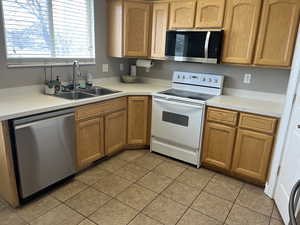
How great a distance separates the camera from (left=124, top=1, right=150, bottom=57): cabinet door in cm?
312

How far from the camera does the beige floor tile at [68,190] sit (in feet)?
7.37

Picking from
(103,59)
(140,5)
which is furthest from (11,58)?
(140,5)

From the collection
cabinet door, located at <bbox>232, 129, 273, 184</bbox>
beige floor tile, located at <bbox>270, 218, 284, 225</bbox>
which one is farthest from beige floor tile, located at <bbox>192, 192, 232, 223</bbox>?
cabinet door, located at <bbox>232, 129, 273, 184</bbox>

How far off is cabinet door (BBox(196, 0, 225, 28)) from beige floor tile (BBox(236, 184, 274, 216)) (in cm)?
196

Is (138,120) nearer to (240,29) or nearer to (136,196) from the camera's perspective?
(136,196)

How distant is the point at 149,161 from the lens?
302cm

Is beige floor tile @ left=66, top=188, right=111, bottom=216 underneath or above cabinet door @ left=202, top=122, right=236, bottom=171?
underneath

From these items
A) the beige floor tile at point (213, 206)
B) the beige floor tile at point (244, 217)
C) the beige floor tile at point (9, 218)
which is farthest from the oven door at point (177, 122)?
the beige floor tile at point (9, 218)

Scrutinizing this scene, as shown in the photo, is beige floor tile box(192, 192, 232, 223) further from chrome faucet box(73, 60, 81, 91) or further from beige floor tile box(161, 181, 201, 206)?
chrome faucet box(73, 60, 81, 91)

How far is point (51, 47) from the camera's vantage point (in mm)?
2736

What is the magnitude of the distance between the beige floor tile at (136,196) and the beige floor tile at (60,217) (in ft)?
1.48

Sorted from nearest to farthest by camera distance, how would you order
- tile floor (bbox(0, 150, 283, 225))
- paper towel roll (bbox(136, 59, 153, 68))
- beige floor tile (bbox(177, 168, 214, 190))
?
1. tile floor (bbox(0, 150, 283, 225))
2. beige floor tile (bbox(177, 168, 214, 190))
3. paper towel roll (bbox(136, 59, 153, 68))

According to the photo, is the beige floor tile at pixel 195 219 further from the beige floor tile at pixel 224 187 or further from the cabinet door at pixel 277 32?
the cabinet door at pixel 277 32

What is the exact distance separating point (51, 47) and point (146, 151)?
1913mm
